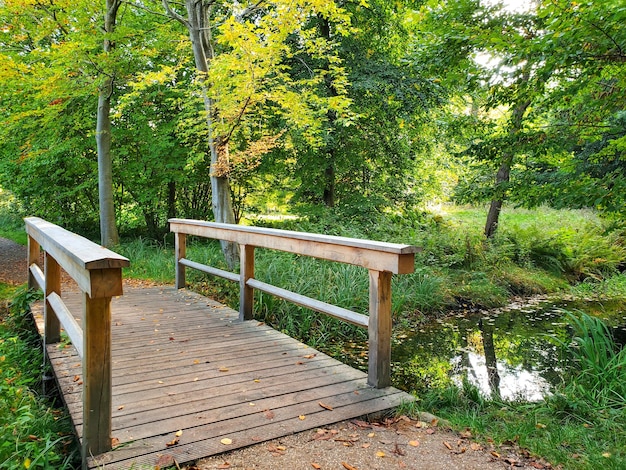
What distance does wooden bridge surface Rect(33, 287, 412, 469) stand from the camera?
2398 mm

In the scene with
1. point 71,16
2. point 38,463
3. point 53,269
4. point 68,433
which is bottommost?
point 68,433

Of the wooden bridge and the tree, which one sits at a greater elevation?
the tree

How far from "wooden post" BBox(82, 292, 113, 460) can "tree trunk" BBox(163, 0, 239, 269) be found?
218 inches

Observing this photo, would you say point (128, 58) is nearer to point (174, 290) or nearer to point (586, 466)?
point (174, 290)

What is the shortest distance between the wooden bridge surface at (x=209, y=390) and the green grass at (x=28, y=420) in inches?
7.8

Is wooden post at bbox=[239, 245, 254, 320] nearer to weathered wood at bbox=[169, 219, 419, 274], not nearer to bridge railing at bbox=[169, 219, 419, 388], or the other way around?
weathered wood at bbox=[169, 219, 419, 274]

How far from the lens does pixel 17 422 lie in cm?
243

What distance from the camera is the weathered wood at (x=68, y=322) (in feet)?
8.38

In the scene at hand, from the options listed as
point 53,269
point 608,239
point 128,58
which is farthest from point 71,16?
point 608,239

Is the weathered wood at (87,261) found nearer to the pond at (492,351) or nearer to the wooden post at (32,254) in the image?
the pond at (492,351)

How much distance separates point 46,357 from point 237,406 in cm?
208

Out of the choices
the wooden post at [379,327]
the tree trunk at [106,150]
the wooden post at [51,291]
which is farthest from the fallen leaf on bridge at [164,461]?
the tree trunk at [106,150]

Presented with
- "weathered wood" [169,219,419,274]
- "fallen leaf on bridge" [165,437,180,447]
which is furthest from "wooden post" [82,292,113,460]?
"weathered wood" [169,219,419,274]

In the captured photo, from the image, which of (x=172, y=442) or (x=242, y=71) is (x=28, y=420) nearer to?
(x=172, y=442)
